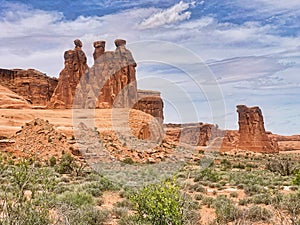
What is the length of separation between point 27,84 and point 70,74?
13.4m

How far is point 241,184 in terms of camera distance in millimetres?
20203

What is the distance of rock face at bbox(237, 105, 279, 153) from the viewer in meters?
78.4

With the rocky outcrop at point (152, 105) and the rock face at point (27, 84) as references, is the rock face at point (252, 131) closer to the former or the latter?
the rocky outcrop at point (152, 105)

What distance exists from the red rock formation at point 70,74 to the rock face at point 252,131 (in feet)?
107

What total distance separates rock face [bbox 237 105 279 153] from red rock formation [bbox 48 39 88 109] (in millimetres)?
32693

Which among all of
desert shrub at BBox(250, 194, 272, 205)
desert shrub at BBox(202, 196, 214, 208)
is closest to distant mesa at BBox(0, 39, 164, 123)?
desert shrub at BBox(202, 196, 214, 208)

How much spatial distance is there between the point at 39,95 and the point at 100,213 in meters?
73.9

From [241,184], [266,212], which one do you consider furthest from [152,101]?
[266,212]

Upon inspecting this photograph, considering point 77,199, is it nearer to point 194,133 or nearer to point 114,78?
point 114,78

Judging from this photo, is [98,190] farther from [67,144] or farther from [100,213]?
[67,144]

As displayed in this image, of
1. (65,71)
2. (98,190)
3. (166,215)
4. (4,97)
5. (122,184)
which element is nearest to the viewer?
(166,215)

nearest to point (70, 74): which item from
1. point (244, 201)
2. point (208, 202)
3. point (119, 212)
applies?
point (208, 202)

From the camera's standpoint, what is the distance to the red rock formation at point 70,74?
7188 cm

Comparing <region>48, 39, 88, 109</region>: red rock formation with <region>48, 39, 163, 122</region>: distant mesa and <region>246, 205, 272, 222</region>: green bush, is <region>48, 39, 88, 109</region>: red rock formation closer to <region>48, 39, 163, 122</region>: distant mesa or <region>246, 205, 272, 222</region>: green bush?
<region>48, 39, 163, 122</region>: distant mesa
